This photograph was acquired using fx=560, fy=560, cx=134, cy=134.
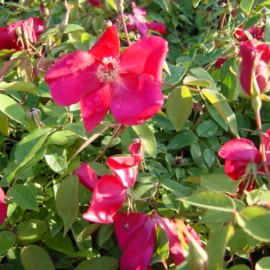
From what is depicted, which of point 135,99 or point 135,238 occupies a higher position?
point 135,99

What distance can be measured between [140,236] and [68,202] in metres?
0.14

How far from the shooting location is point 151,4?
2.09 m

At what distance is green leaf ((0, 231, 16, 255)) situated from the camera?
966 mm

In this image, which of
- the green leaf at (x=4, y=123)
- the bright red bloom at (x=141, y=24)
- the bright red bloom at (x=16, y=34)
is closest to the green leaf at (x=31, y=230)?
the green leaf at (x=4, y=123)

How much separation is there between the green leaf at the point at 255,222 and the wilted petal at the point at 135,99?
0.28 metres

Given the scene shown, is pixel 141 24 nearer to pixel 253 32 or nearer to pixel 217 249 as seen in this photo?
pixel 253 32

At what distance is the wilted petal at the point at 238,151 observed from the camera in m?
0.93

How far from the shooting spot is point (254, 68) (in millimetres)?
741

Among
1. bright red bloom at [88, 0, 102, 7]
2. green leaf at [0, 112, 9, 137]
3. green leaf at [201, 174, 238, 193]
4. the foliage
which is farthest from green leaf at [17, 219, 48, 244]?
bright red bloom at [88, 0, 102, 7]

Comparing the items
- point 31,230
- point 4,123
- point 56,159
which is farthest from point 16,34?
point 31,230

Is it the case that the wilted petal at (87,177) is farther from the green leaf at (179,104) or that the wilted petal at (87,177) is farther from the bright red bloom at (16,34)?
the bright red bloom at (16,34)

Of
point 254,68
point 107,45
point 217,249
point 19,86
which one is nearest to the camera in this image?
point 217,249

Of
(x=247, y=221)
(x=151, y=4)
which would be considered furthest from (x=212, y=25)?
(x=247, y=221)

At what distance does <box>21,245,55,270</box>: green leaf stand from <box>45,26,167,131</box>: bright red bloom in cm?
23
